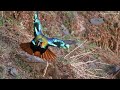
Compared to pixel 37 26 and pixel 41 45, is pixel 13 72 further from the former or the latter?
pixel 37 26

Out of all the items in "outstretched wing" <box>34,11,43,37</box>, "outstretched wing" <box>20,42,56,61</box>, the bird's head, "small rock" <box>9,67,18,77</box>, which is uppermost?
"outstretched wing" <box>34,11,43,37</box>

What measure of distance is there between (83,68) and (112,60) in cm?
31

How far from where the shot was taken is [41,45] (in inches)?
156

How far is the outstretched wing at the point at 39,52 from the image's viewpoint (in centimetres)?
398

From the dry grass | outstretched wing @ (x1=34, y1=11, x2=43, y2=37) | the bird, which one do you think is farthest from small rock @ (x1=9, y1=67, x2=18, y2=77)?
outstretched wing @ (x1=34, y1=11, x2=43, y2=37)

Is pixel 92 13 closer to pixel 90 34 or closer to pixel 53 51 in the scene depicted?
pixel 90 34

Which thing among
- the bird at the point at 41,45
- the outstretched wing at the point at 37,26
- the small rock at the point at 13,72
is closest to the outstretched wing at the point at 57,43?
the bird at the point at 41,45

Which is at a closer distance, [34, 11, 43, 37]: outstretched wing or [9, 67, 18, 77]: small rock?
[9, 67, 18, 77]: small rock

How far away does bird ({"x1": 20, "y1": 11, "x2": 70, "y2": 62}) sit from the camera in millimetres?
3977

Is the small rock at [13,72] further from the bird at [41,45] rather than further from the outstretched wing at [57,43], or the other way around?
the outstretched wing at [57,43]

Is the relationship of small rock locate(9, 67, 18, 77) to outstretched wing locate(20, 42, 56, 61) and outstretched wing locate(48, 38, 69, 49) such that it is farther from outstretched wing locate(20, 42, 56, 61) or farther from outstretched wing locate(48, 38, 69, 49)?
outstretched wing locate(48, 38, 69, 49)

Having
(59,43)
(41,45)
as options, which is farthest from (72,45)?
(41,45)

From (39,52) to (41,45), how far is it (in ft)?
0.23
